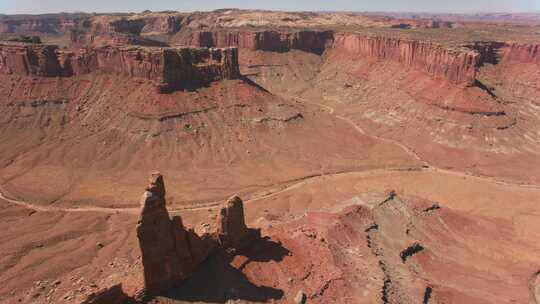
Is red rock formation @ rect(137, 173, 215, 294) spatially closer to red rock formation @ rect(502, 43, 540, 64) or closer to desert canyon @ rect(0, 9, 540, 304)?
desert canyon @ rect(0, 9, 540, 304)

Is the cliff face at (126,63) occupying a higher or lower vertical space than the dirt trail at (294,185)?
higher

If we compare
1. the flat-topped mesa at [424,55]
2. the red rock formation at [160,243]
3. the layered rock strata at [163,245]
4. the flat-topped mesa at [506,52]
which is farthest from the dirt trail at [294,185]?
the flat-topped mesa at [506,52]

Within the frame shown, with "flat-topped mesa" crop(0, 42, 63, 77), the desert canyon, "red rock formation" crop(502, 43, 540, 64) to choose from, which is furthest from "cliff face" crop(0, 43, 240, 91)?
"red rock formation" crop(502, 43, 540, 64)

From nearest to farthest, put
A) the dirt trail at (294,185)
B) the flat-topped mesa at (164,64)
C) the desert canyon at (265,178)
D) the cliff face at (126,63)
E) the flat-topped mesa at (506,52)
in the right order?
the desert canyon at (265,178), the dirt trail at (294,185), the flat-topped mesa at (164,64), the cliff face at (126,63), the flat-topped mesa at (506,52)

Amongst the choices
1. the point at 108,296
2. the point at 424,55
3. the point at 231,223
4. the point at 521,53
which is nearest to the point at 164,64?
the point at 231,223

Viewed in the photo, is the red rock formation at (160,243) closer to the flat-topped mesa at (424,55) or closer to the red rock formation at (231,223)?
the red rock formation at (231,223)

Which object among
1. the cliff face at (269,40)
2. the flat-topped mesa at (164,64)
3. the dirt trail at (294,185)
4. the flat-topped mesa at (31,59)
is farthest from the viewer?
the cliff face at (269,40)
